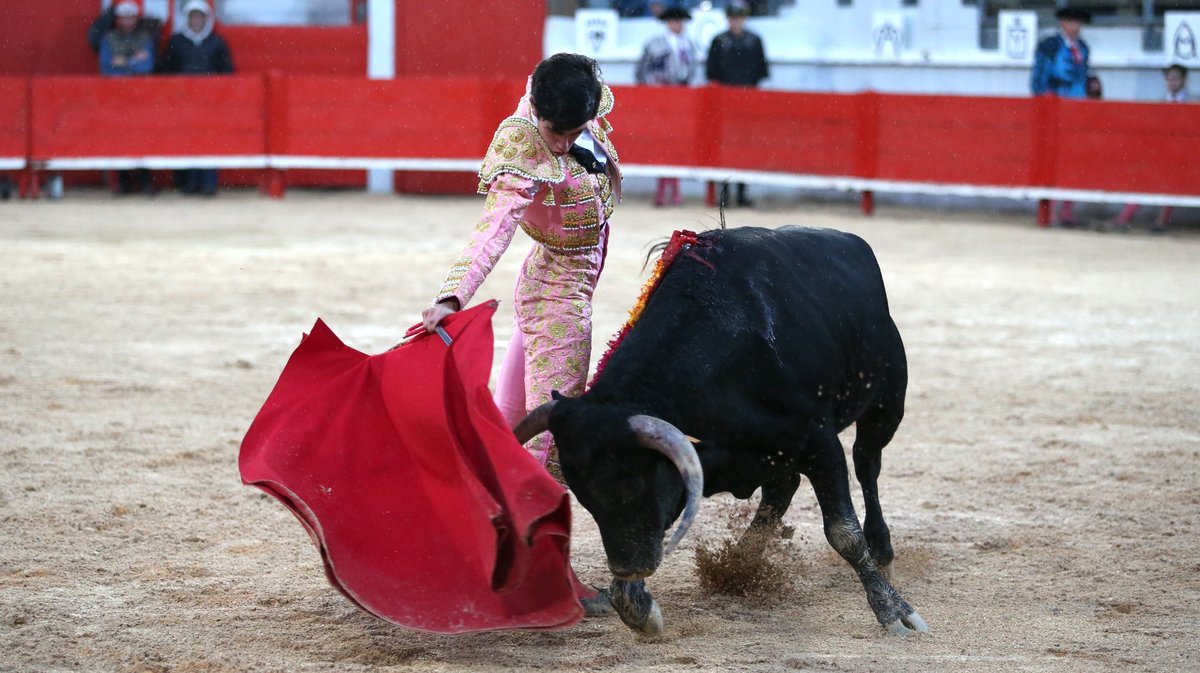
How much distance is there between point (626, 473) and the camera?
2.66m

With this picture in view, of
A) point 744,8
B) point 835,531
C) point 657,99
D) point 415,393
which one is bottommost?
point 835,531

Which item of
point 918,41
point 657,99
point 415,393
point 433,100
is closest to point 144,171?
point 433,100

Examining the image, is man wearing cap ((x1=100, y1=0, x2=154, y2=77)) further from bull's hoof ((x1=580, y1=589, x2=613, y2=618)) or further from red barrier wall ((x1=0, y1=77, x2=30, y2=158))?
bull's hoof ((x1=580, y1=589, x2=613, y2=618))

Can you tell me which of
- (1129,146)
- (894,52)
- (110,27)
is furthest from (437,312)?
(110,27)

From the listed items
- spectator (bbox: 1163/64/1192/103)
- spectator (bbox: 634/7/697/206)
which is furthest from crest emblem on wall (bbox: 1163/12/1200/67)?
spectator (bbox: 634/7/697/206)

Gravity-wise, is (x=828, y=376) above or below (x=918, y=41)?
below

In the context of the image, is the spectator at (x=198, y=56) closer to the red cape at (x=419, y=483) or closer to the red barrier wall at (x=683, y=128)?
the red barrier wall at (x=683, y=128)

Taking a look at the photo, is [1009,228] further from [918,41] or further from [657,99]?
[657,99]

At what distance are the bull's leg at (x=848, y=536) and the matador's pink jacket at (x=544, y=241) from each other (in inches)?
22.3

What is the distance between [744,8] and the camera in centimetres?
1105

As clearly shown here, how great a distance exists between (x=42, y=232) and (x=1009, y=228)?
21.2ft

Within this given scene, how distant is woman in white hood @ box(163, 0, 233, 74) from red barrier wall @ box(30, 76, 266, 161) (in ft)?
1.58

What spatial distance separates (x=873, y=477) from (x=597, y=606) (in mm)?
750

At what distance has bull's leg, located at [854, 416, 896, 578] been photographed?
3318mm
